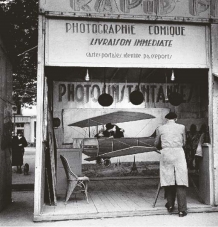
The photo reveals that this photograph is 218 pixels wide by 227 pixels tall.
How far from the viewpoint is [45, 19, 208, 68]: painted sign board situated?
24.0 ft

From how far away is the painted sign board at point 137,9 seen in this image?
731cm

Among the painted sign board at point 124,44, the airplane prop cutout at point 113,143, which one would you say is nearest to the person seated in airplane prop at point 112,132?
the airplane prop cutout at point 113,143

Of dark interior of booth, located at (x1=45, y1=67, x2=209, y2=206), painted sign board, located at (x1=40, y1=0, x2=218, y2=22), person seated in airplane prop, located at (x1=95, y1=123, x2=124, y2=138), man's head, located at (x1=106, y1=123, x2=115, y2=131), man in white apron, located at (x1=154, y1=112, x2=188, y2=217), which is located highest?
painted sign board, located at (x1=40, y1=0, x2=218, y2=22)

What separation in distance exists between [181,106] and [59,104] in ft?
13.2

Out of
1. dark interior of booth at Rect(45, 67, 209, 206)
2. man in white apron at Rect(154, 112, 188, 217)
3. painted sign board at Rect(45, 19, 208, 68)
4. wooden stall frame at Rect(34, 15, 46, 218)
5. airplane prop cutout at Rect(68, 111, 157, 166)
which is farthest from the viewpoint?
airplane prop cutout at Rect(68, 111, 157, 166)

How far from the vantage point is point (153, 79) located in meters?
12.0

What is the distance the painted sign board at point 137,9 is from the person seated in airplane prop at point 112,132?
17.1 ft

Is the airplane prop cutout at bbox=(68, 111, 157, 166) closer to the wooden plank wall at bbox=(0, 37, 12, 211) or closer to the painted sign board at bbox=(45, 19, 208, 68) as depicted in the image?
the wooden plank wall at bbox=(0, 37, 12, 211)

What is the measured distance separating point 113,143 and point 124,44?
463cm

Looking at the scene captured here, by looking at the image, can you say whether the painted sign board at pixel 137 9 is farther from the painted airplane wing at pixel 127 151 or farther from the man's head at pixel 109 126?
the man's head at pixel 109 126

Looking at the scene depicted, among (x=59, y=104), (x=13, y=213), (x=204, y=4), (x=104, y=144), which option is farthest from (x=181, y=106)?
(x=13, y=213)

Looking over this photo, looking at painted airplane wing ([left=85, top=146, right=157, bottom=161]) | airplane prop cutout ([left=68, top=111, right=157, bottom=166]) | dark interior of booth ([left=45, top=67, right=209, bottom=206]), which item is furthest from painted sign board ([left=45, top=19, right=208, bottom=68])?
painted airplane wing ([left=85, top=146, right=157, bottom=161])

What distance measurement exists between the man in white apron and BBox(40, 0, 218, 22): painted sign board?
214cm

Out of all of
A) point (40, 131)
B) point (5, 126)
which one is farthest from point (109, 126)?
point (40, 131)
